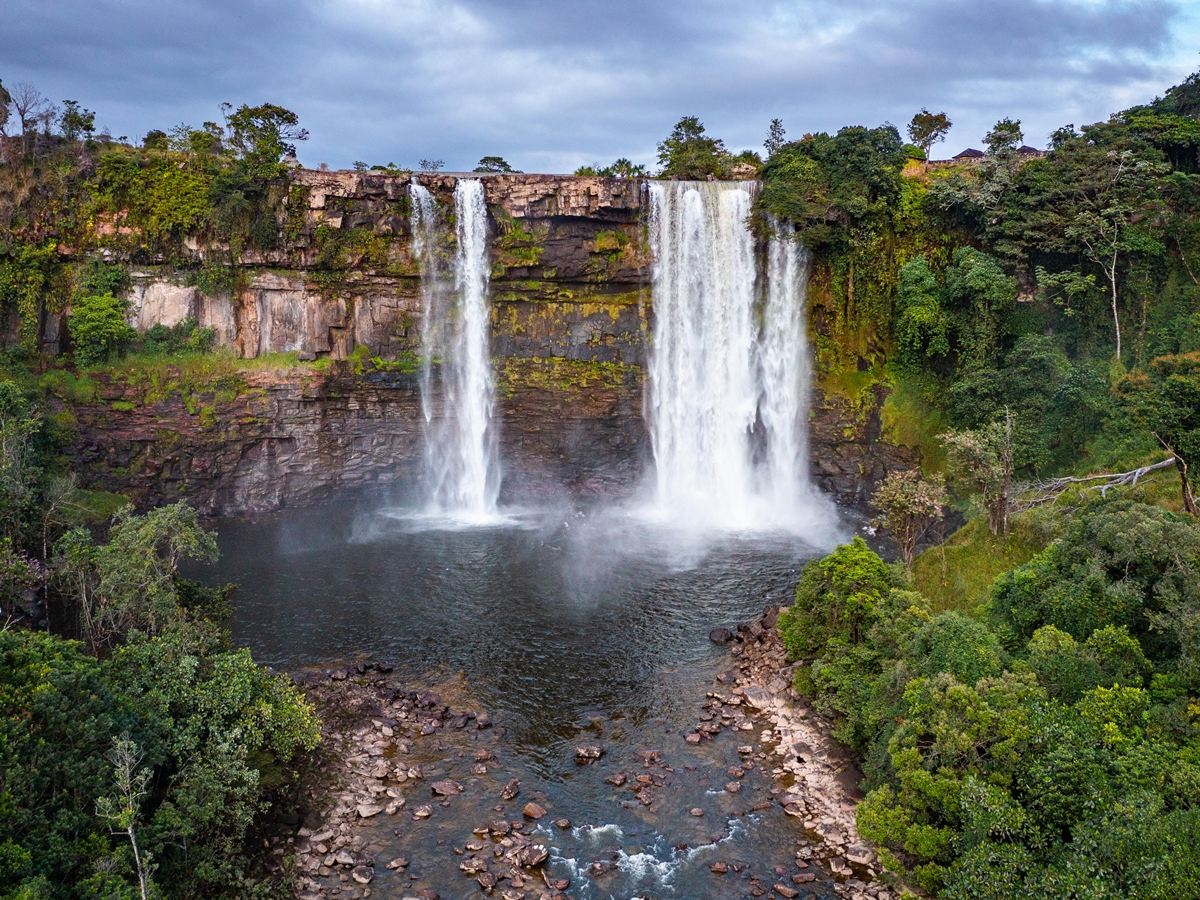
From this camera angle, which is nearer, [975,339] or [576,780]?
[576,780]

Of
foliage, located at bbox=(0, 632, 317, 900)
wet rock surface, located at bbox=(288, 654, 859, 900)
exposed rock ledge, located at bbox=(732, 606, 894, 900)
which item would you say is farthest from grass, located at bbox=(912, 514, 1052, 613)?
foliage, located at bbox=(0, 632, 317, 900)

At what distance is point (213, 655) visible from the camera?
1686 centimetres

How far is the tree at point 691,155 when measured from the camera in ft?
137

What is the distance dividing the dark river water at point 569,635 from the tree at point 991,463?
22.7 feet

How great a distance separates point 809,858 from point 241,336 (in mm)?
34187

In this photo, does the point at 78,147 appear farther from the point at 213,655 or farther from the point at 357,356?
the point at 213,655

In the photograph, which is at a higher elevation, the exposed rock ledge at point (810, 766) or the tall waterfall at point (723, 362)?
the tall waterfall at point (723, 362)

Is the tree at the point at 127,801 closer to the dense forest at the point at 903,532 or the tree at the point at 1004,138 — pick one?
the dense forest at the point at 903,532

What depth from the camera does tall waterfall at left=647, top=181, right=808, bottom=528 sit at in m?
37.4

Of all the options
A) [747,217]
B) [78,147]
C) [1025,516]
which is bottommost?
[1025,516]

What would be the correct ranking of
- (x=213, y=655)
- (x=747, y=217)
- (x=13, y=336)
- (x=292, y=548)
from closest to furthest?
(x=213, y=655)
(x=292, y=548)
(x=13, y=336)
(x=747, y=217)

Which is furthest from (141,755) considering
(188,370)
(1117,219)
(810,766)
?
(1117,219)

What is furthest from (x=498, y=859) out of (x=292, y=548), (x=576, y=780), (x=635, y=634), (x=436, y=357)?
(x=436, y=357)

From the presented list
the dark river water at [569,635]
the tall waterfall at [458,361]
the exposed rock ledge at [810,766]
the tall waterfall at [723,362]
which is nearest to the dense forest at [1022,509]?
the exposed rock ledge at [810,766]
